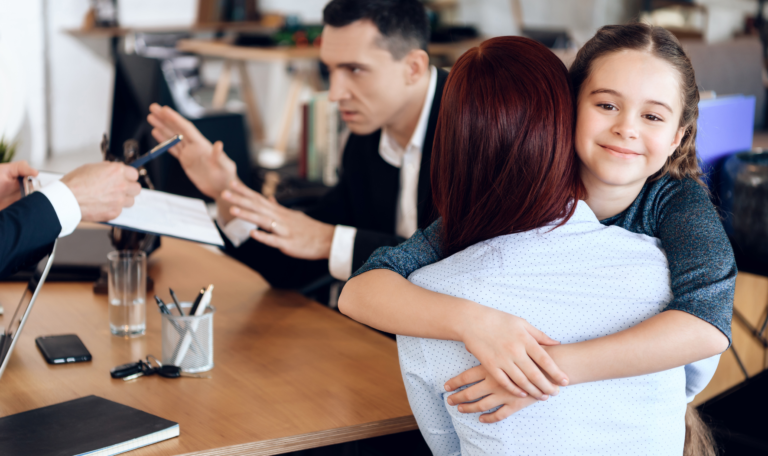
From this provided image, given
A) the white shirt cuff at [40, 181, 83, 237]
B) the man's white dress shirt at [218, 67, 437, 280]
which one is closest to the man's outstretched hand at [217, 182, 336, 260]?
the man's white dress shirt at [218, 67, 437, 280]

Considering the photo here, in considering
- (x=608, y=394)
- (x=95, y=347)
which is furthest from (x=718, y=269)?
(x=95, y=347)

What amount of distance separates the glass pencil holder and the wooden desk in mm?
33

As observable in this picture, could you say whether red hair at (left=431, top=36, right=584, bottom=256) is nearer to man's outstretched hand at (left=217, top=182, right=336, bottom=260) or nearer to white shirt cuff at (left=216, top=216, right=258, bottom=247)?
man's outstretched hand at (left=217, top=182, right=336, bottom=260)

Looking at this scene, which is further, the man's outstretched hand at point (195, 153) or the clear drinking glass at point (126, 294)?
the man's outstretched hand at point (195, 153)

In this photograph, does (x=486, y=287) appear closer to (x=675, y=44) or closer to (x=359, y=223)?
(x=675, y=44)

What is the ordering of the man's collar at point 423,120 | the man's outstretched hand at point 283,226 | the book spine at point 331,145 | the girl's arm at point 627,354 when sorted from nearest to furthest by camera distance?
the girl's arm at point 627,354 → the man's outstretched hand at point 283,226 → the man's collar at point 423,120 → the book spine at point 331,145

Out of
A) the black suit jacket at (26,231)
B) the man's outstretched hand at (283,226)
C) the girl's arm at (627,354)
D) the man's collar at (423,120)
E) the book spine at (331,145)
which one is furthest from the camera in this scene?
the book spine at (331,145)

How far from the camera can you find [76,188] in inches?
47.9

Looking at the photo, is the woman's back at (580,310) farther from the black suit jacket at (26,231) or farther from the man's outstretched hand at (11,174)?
the man's outstretched hand at (11,174)

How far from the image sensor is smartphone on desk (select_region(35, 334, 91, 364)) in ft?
3.80

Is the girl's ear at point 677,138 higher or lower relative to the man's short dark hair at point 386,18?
lower

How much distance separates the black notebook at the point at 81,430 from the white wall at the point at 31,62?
475cm

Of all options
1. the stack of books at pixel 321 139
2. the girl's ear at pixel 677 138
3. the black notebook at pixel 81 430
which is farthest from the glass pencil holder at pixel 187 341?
the stack of books at pixel 321 139

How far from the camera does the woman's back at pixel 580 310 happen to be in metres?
0.85
